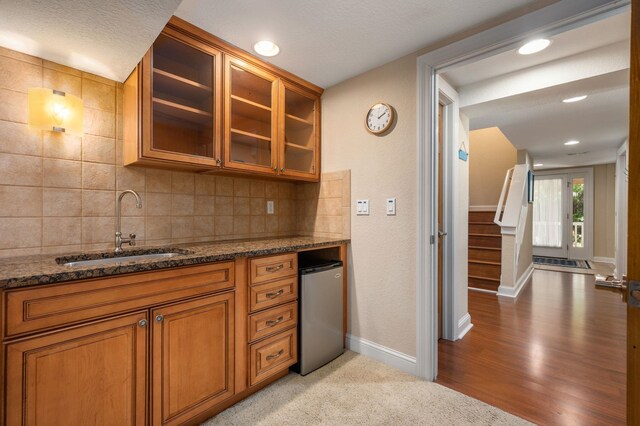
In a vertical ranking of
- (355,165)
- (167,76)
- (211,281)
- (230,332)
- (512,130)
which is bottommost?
(230,332)

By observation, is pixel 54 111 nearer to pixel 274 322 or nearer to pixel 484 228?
pixel 274 322

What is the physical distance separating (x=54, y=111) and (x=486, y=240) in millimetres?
5067

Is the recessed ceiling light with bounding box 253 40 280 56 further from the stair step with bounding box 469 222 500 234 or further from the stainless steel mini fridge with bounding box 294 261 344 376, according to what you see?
the stair step with bounding box 469 222 500 234

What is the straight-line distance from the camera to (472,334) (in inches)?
107

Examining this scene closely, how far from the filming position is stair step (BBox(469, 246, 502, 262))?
4199 millimetres

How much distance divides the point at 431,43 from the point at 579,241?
7694mm

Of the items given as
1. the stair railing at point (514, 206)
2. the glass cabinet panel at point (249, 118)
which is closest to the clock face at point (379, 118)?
the glass cabinet panel at point (249, 118)

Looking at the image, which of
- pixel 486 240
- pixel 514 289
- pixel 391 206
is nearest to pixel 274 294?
pixel 391 206

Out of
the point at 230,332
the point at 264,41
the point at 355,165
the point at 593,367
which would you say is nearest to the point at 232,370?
the point at 230,332

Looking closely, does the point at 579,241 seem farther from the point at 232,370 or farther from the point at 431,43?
the point at 232,370

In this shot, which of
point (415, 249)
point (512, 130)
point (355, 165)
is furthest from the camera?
point (512, 130)

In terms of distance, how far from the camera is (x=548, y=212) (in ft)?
24.1

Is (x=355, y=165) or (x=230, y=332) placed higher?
(x=355, y=165)

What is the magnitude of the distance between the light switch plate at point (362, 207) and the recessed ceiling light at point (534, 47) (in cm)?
150
